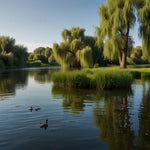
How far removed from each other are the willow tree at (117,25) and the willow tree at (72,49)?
10.4 metres

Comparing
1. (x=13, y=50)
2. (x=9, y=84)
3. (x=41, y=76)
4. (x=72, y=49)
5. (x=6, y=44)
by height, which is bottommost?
(x=9, y=84)

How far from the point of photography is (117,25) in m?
22.0

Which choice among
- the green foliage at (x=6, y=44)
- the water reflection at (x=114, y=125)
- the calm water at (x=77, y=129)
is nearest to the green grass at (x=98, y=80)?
the water reflection at (x=114, y=125)

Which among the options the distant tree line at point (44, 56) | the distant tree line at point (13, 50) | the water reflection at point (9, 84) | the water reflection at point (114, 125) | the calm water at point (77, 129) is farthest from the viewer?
the distant tree line at point (44, 56)

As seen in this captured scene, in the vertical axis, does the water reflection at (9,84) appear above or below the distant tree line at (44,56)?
below

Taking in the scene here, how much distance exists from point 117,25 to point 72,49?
15525 mm

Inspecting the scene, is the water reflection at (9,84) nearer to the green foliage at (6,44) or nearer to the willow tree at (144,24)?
the willow tree at (144,24)

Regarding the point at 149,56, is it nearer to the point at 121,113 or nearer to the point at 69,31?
the point at 121,113

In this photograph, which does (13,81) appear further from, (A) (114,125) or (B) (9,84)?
(A) (114,125)

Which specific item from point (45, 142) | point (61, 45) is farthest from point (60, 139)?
point (61, 45)

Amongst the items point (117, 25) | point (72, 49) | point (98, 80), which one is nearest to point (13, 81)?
point (98, 80)

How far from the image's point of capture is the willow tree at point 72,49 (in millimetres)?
34031

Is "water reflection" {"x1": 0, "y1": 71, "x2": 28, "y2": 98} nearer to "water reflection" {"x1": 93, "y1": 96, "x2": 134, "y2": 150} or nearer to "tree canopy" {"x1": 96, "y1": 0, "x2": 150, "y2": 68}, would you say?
"water reflection" {"x1": 93, "y1": 96, "x2": 134, "y2": 150}

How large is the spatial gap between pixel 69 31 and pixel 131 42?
58.9 feet
